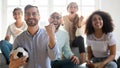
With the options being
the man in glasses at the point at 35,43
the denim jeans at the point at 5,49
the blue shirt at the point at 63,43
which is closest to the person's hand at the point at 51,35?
the man in glasses at the point at 35,43

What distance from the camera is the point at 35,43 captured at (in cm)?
184

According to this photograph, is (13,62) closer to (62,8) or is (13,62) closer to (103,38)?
(103,38)

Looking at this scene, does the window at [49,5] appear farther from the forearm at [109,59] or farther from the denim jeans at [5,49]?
the forearm at [109,59]

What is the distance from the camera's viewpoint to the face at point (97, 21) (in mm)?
2275

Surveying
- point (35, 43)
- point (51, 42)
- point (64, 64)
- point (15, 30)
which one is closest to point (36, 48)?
point (35, 43)

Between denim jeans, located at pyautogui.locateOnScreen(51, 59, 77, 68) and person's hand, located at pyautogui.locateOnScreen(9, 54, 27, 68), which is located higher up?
person's hand, located at pyautogui.locateOnScreen(9, 54, 27, 68)

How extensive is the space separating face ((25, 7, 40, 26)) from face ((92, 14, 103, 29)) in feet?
2.39

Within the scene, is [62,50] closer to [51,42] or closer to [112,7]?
[51,42]

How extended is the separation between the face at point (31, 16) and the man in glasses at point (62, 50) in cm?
39

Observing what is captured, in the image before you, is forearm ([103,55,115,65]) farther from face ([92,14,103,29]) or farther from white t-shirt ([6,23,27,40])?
white t-shirt ([6,23,27,40])

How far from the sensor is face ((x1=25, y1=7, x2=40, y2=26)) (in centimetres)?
178

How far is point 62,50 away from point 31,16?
2.73 feet

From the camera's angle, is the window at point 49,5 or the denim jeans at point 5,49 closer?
the denim jeans at point 5,49

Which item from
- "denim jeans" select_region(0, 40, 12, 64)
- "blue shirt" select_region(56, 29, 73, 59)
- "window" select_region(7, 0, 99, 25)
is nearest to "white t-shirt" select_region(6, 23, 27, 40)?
"denim jeans" select_region(0, 40, 12, 64)
